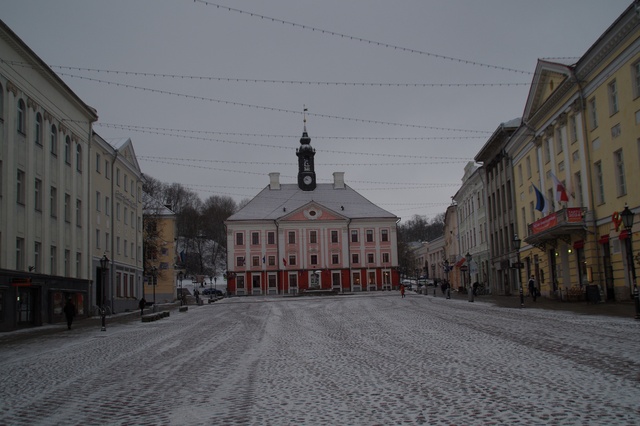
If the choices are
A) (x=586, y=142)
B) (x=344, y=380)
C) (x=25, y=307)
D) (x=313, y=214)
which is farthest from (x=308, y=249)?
(x=344, y=380)

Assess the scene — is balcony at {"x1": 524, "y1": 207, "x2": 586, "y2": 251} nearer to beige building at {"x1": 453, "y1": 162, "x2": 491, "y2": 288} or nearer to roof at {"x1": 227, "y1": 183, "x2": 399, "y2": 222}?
beige building at {"x1": 453, "y1": 162, "x2": 491, "y2": 288}

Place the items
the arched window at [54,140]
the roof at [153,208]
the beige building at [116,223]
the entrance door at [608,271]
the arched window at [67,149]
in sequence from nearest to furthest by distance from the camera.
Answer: the entrance door at [608,271]
the arched window at [54,140]
the arched window at [67,149]
the beige building at [116,223]
the roof at [153,208]

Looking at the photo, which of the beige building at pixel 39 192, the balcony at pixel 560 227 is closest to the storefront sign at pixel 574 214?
the balcony at pixel 560 227

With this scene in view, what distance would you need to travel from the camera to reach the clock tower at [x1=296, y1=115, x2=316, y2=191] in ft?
333

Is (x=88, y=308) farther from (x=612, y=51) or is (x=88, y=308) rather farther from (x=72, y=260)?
(x=612, y=51)

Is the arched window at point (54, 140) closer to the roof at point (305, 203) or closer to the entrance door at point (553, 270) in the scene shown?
the entrance door at point (553, 270)

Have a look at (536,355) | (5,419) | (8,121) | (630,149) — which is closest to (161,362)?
(5,419)

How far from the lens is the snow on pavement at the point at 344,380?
290 inches

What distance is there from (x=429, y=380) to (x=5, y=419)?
5669 mm

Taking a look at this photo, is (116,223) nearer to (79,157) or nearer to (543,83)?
(79,157)

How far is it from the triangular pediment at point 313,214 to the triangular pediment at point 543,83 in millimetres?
56163

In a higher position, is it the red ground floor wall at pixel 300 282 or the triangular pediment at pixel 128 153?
the triangular pediment at pixel 128 153

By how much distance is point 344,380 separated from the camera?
993cm

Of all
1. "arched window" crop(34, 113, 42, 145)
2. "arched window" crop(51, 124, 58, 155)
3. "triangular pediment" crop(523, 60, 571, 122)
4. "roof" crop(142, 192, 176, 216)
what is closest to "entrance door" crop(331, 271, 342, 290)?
"roof" crop(142, 192, 176, 216)
